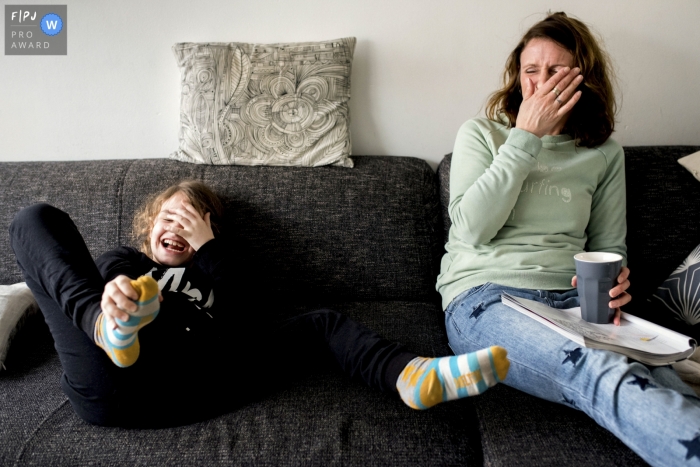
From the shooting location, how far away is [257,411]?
1.09 meters

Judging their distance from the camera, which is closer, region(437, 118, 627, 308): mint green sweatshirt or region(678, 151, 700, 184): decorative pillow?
region(437, 118, 627, 308): mint green sweatshirt

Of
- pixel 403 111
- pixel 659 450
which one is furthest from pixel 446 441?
pixel 403 111

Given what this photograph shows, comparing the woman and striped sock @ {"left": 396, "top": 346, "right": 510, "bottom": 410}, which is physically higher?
the woman

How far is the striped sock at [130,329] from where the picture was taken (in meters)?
0.93

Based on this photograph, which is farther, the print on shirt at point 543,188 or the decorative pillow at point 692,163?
the decorative pillow at point 692,163

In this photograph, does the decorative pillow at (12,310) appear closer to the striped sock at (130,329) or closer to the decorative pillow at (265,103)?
the striped sock at (130,329)

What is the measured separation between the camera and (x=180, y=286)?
4.27 feet

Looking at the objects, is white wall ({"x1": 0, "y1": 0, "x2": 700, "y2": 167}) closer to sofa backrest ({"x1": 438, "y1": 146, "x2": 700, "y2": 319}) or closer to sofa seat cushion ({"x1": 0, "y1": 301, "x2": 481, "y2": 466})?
sofa backrest ({"x1": 438, "y1": 146, "x2": 700, "y2": 319})

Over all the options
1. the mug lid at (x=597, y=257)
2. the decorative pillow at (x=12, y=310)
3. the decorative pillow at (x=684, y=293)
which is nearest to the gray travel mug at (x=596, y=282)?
the mug lid at (x=597, y=257)

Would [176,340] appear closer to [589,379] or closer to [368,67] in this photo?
[589,379]

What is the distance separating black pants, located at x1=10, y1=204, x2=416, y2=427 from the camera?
105cm

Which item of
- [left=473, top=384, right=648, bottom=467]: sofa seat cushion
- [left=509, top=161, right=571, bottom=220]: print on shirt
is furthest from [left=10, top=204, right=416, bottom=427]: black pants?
[left=509, top=161, right=571, bottom=220]: print on shirt

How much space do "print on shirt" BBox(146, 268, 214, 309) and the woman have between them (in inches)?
22.7

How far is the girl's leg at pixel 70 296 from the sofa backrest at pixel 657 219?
1.32 m
